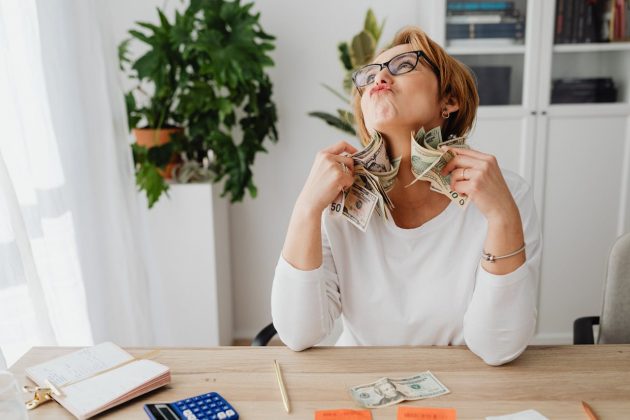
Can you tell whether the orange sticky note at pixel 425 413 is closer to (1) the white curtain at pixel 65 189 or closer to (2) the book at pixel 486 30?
(1) the white curtain at pixel 65 189

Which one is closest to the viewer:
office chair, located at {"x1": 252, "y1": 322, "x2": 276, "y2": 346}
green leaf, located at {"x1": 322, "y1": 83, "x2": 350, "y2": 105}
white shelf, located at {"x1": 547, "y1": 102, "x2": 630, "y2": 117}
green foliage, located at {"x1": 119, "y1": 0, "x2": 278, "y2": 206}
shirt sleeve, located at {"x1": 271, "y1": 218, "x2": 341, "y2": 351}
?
shirt sleeve, located at {"x1": 271, "y1": 218, "x2": 341, "y2": 351}

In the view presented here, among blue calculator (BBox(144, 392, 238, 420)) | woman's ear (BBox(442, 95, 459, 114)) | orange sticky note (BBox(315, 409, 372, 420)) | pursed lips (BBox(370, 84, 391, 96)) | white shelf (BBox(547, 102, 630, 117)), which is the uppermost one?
pursed lips (BBox(370, 84, 391, 96))

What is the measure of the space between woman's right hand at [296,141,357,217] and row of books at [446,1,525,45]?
1816 mm

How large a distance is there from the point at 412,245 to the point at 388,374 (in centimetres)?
37

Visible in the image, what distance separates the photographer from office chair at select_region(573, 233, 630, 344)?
1660mm

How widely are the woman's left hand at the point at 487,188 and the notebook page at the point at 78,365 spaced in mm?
827

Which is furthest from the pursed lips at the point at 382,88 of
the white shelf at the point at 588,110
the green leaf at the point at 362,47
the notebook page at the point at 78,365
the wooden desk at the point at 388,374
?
the white shelf at the point at 588,110

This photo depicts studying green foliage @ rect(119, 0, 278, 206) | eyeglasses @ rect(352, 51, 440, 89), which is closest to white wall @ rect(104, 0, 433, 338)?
green foliage @ rect(119, 0, 278, 206)

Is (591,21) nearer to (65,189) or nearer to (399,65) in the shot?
(399,65)

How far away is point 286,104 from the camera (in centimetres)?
320

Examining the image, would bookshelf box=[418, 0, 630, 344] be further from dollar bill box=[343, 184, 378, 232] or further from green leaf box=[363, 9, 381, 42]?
Result: dollar bill box=[343, 184, 378, 232]

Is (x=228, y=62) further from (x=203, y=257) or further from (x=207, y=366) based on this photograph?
(x=207, y=366)

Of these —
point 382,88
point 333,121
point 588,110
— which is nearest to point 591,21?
point 588,110

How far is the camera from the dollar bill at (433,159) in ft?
4.27
